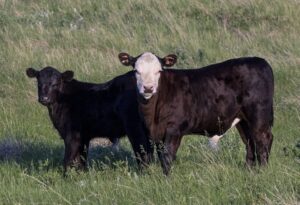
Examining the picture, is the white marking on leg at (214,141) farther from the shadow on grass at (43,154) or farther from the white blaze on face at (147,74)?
the white blaze on face at (147,74)

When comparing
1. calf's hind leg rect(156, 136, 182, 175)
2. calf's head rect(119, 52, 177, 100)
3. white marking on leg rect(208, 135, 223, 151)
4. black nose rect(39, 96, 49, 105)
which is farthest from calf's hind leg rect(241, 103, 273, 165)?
black nose rect(39, 96, 49, 105)

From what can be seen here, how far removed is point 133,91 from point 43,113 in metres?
3.05

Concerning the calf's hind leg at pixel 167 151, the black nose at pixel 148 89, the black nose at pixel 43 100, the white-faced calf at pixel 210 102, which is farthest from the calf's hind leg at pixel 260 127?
the black nose at pixel 43 100

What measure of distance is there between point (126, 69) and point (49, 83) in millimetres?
4484

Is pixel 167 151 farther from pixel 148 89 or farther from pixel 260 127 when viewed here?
pixel 260 127

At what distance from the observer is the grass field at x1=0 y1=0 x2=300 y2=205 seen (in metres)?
7.83

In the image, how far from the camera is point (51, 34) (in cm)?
1764

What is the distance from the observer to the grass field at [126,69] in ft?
25.7

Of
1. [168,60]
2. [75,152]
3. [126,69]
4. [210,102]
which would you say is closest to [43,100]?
[75,152]

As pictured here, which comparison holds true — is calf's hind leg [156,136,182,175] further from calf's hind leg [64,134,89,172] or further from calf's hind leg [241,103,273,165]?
calf's hind leg [64,134,89,172]

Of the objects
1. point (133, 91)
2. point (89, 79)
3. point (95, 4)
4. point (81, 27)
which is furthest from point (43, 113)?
point (95, 4)

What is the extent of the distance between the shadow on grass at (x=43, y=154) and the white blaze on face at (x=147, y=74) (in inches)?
53.1

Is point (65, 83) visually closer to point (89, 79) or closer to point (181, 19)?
point (89, 79)

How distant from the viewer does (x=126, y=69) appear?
1513cm
